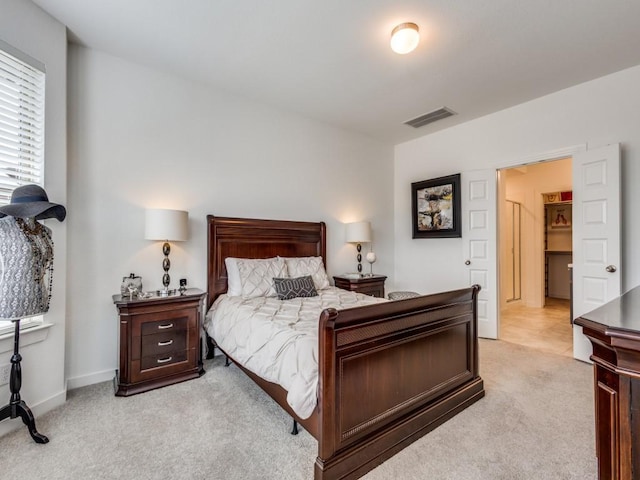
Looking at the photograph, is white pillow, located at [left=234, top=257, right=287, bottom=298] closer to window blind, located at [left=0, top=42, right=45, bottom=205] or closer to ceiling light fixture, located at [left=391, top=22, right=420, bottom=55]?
window blind, located at [left=0, top=42, right=45, bottom=205]

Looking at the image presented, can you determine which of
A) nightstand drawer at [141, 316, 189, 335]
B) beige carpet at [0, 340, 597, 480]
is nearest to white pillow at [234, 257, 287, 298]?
nightstand drawer at [141, 316, 189, 335]

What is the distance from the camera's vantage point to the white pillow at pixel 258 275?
315 cm

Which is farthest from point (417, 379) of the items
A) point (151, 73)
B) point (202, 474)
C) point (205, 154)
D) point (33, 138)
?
point (151, 73)

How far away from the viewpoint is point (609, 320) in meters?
1.06

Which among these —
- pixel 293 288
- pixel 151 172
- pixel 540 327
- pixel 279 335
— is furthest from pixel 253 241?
pixel 540 327

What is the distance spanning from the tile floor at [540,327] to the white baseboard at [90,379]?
4534 millimetres

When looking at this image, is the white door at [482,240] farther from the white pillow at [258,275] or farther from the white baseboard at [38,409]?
the white baseboard at [38,409]

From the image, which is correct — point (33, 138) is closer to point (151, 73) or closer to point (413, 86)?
point (151, 73)

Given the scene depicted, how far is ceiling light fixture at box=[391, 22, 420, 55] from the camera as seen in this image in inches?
95.1

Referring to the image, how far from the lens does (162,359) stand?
2643 millimetres

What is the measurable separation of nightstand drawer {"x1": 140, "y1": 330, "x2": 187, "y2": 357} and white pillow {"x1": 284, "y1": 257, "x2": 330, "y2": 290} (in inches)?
51.6

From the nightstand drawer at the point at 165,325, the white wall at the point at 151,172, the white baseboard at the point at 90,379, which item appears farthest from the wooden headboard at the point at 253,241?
the white baseboard at the point at 90,379

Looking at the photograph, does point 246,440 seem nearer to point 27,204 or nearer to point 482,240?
point 27,204

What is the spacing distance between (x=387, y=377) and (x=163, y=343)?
1946 millimetres
